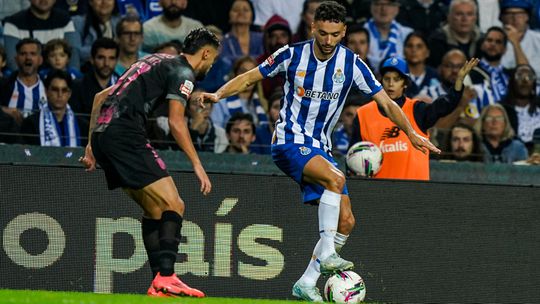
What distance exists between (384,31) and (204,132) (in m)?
3.20

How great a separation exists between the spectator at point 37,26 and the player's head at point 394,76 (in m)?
3.88

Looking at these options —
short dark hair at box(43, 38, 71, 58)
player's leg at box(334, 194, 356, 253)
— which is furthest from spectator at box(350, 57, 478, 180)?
short dark hair at box(43, 38, 71, 58)

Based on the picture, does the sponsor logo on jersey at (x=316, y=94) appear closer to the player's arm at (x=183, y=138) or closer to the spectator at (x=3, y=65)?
the player's arm at (x=183, y=138)

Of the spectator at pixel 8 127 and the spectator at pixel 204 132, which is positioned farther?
the spectator at pixel 204 132

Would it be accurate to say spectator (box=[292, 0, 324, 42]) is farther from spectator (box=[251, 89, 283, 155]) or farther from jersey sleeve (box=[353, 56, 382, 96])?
jersey sleeve (box=[353, 56, 382, 96])

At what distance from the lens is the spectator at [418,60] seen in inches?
569

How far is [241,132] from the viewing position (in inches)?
505

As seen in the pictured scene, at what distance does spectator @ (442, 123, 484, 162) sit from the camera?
13.0 m

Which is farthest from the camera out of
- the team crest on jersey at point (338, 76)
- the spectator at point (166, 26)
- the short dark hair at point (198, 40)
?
the spectator at point (166, 26)

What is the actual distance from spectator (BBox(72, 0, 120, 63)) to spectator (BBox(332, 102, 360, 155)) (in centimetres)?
276

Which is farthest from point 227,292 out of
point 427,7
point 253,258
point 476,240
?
point 427,7

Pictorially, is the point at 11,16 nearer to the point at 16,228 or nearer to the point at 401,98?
the point at 16,228

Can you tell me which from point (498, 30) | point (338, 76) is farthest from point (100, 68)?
point (498, 30)

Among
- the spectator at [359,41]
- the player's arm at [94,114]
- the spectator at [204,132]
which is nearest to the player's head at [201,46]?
the player's arm at [94,114]
